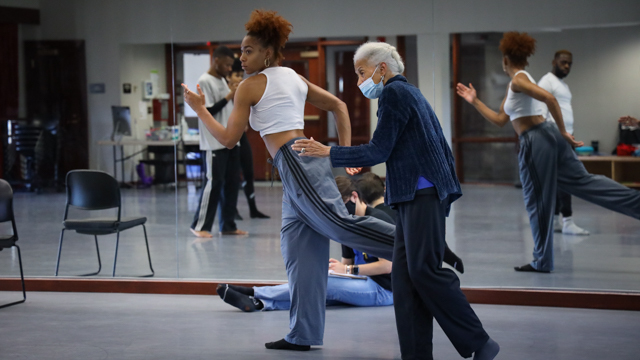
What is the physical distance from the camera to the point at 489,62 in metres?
4.07

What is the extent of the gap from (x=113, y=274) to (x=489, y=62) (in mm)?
2728

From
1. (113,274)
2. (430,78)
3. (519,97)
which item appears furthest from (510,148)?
(113,274)

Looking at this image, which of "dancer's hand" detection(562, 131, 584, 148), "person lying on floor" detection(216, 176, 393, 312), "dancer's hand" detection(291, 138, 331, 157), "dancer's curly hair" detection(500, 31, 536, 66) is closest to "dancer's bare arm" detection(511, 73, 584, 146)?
"dancer's hand" detection(562, 131, 584, 148)

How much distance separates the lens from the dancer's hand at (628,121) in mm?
3914

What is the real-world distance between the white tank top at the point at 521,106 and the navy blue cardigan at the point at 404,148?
5.44ft

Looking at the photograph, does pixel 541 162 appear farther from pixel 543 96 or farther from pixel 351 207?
pixel 351 207

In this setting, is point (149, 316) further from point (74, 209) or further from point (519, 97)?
point (519, 97)

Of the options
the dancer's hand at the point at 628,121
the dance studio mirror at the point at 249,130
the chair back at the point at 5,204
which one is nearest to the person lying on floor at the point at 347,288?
the dance studio mirror at the point at 249,130

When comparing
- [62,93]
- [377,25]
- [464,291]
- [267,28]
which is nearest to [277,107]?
[267,28]

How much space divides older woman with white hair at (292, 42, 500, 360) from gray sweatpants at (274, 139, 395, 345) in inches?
13.4

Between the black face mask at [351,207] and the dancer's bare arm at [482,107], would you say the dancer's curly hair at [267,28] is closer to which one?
the black face mask at [351,207]

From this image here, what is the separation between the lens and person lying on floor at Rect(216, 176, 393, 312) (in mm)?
3631

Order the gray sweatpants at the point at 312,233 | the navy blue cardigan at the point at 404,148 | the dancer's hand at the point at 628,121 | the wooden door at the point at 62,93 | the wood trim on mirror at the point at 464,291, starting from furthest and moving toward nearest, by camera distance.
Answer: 1. the wooden door at the point at 62,93
2. the dancer's hand at the point at 628,121
3. the wood trim on mirror at the point at 464,291
4. the gray sweatpants at the point at 312,233
5. the navy blue cardigan at the point at 404,148

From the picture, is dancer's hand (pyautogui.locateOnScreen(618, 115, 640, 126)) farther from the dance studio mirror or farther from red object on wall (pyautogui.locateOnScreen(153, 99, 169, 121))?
red object on wall (pyautogui.locateOnScreen(153, 99, 169, 121))
